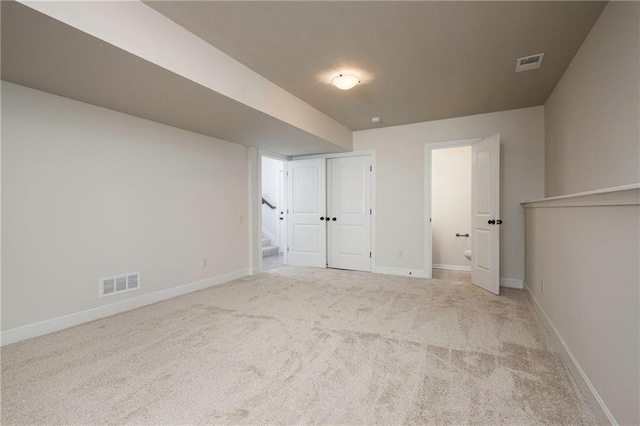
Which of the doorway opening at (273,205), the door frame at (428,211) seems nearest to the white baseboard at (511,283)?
the door frame at (428,211)

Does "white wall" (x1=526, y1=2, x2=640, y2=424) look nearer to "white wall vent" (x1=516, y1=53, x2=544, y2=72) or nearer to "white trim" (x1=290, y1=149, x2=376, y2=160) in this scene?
"white wall vent" (x1=516, y1=53, x2=544, y2=72)

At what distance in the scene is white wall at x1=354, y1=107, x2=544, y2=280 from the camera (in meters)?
4.15

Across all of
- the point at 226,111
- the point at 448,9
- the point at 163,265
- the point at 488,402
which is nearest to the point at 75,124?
the point at 226,111

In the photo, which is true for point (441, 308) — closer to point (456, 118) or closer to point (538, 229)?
point (538, 229)

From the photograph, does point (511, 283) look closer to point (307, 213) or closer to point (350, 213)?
point (350, 213)

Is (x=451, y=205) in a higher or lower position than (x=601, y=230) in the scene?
higher

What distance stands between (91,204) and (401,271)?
14.1ft

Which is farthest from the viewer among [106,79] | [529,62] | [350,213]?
[350,213]

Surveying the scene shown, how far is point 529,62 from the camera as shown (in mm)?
2801

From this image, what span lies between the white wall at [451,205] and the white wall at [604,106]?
234cm

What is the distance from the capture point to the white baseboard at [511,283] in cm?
417

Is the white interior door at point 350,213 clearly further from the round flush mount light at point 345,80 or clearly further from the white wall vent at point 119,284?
the white wall vent at point 119,284

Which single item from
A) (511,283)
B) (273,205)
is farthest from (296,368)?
(273,205)

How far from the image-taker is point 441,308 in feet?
10.7
